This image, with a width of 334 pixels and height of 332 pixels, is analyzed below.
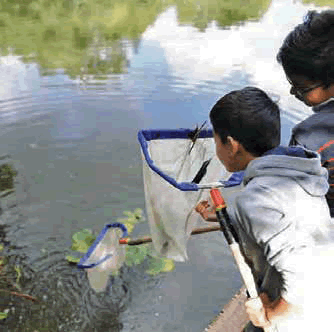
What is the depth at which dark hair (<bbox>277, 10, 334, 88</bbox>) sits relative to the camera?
4.71 feet

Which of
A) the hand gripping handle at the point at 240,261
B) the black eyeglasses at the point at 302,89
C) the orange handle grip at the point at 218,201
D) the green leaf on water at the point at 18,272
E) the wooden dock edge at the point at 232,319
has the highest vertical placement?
the black eyeglasses at the point at 302,89

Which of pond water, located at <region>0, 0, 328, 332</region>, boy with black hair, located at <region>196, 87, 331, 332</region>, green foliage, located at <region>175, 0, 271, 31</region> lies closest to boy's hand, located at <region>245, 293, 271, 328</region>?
boy with black hair, located at <region>196, 87, 331, 332</region>

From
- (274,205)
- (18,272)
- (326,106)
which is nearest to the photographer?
(274,205)

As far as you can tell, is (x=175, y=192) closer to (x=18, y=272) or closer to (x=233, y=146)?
(x=233, y=146)

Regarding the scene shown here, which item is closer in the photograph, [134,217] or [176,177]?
[176,177]

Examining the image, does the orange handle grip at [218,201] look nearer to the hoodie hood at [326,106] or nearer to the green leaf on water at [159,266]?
the hoodie hood at [326,106]

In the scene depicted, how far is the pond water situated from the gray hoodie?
1.86m

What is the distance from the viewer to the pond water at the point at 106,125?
10.5ft

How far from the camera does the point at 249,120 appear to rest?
1499 mm

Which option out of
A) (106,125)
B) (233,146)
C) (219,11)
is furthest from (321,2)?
(233,146)

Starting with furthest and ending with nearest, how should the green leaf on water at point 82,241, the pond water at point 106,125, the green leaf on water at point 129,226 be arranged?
the green leaf on water at point 129,226, the green leaf on water at point 82,241, the pond water at point 106,125

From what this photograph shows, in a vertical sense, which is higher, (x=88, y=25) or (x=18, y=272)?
(x=18, y=272)

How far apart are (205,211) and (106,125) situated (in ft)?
13.0

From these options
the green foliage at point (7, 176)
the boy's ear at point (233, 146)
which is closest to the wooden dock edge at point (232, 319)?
the boy's ear at point (233, 146)
